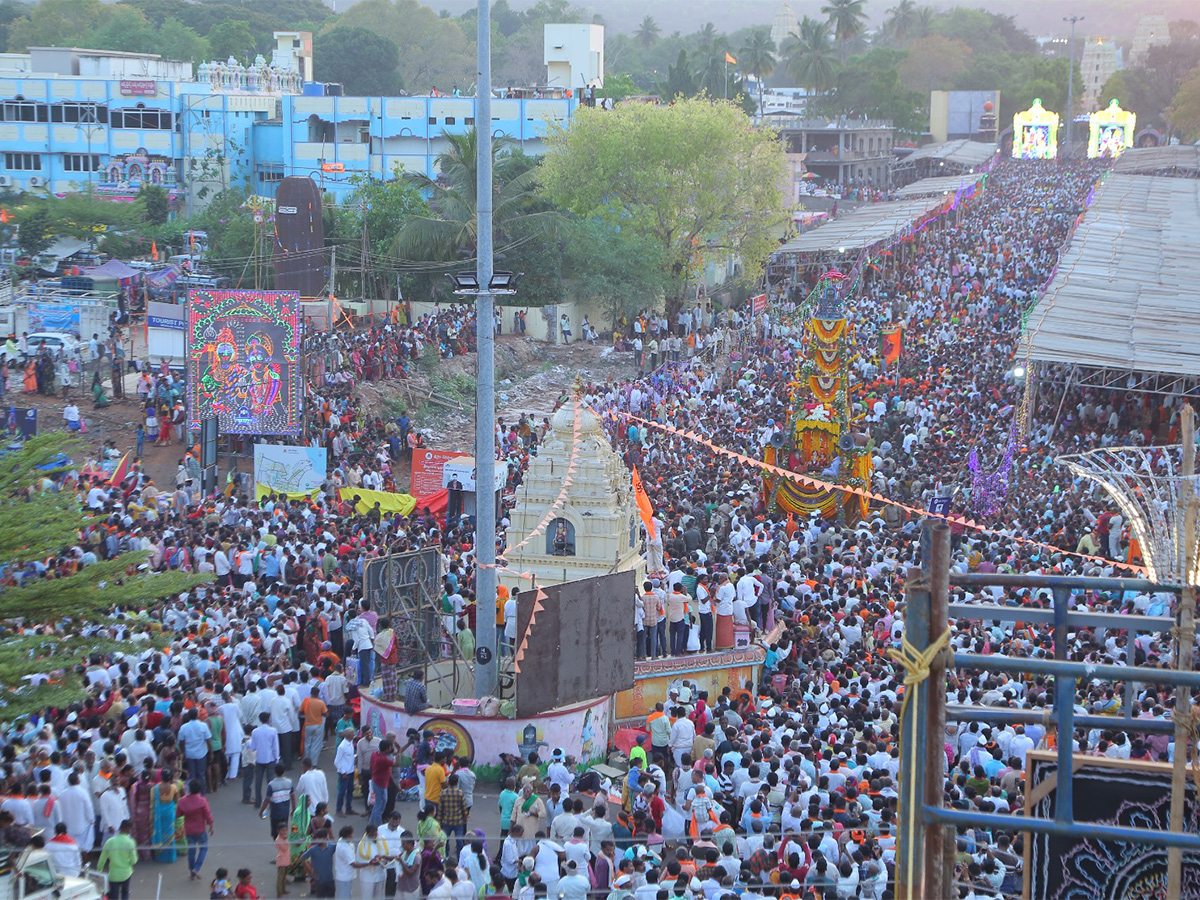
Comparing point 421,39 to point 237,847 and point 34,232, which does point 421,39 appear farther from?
point 237,847

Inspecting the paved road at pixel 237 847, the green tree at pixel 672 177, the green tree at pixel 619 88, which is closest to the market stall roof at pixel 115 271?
the green tree at pixel 672 177

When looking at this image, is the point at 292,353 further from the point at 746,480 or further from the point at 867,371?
the point at 867,371

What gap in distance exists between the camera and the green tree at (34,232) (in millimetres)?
42844

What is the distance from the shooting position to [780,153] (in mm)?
44188

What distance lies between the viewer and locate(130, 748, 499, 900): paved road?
1093cm

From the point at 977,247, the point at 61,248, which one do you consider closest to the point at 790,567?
the point at 61,248

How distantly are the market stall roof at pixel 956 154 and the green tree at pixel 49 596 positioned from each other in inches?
3085

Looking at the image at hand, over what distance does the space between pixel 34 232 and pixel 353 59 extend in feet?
140

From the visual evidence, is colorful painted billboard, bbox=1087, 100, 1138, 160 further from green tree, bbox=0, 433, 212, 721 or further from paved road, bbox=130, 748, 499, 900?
green tree, bbox=0, 433, 212, 721

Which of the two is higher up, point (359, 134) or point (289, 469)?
point (359, 134)

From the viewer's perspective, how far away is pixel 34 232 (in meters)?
42.9

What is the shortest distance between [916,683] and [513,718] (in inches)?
337

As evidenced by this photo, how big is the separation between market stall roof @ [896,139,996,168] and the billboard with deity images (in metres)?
68.0

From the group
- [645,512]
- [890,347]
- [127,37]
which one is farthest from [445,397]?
[127,37]
